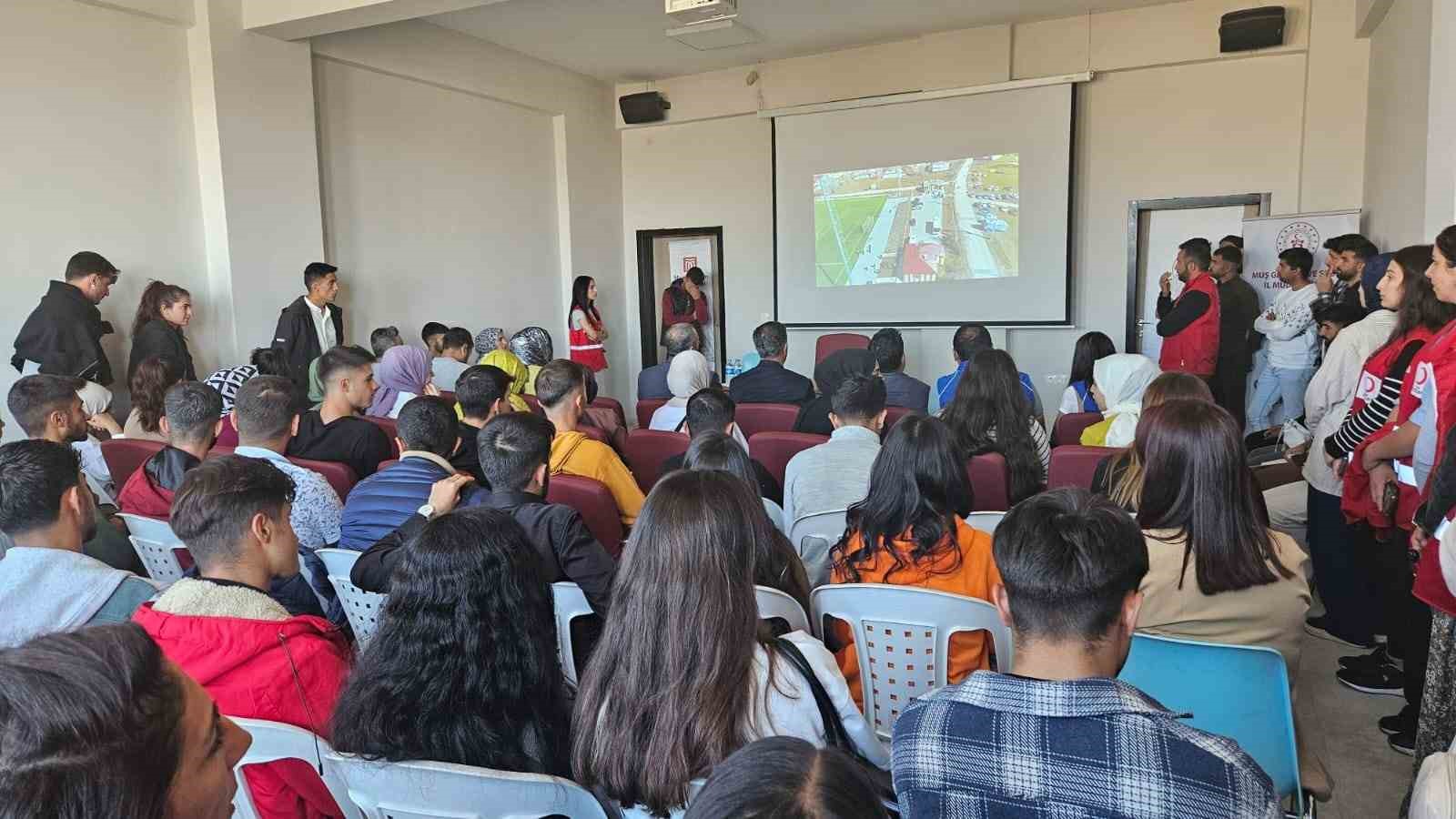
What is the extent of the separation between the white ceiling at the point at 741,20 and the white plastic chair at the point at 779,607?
5.65 m

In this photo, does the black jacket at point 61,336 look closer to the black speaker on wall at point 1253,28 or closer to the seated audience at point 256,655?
the seated audience at point 256,655

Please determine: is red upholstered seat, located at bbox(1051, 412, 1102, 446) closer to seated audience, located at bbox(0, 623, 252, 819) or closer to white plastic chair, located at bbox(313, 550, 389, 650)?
white plastic chair, located at bbox(313, 550, 389, 650)

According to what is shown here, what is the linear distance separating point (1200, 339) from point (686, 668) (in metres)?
6.00

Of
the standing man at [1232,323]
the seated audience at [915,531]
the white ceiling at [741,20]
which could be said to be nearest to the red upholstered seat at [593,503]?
the seated audience at [915,531]

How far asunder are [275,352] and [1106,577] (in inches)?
200

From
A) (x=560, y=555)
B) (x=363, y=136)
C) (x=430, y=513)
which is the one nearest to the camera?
(x=560, y=555)

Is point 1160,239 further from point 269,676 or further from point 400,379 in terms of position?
point 269,676

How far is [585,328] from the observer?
8.35 m

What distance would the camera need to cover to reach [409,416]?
2615 millimetres

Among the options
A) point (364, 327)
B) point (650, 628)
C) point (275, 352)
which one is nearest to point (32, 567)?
point (650, 628)

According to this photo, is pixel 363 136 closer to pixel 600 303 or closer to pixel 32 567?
pixel 600 303

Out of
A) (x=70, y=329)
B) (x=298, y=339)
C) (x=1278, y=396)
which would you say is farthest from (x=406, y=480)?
(x=1278, y=396)

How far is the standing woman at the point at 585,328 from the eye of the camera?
8375 mm

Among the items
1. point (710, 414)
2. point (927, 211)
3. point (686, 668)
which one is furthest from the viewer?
point (927, 211)
